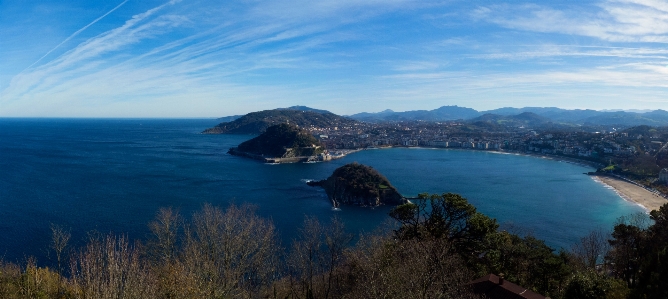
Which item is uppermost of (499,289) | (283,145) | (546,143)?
(499,289)

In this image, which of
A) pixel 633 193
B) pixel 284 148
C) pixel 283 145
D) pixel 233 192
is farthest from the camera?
pixel 283 145

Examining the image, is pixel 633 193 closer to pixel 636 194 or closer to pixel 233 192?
pixel 636 194

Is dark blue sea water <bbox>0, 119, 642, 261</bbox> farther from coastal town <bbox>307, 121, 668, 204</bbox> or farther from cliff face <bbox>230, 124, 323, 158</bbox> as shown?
cliff face <bbox>230, 124, 323, 158</bbox>

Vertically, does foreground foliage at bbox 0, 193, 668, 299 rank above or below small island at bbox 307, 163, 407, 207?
above

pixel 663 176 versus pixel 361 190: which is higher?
pixel 361 190

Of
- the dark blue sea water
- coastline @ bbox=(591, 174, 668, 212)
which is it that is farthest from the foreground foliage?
coastline @ bbox=(591, 174, 668, 212)

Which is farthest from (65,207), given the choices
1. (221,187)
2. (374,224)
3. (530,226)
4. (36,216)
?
(530,226)

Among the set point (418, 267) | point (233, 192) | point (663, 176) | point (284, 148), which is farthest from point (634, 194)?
point (284, 148)

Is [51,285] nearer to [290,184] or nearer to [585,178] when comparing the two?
[290,184]

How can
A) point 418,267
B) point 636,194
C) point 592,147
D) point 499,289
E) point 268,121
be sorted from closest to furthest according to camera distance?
1. point 418,267
2. point 499,289
3. point 636,194
4. point 592,147
5. point 268,121
